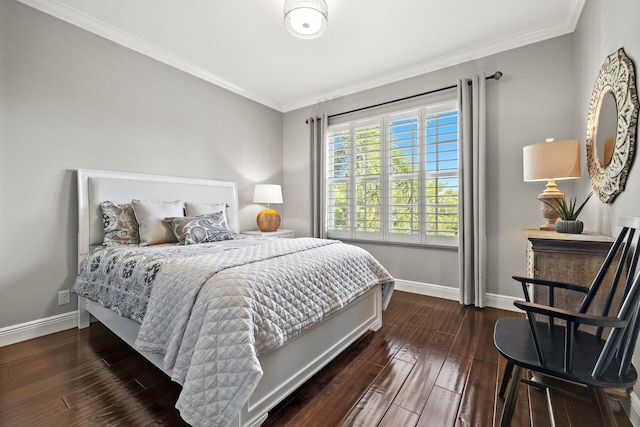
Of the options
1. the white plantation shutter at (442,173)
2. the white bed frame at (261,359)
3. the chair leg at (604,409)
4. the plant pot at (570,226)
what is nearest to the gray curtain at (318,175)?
the white bed frame at (261,359)

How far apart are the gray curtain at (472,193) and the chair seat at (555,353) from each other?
4.77ft

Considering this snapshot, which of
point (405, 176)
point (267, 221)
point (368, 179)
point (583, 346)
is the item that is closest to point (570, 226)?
point (583, 346)

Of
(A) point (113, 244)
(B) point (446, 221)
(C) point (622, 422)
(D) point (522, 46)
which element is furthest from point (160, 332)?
(D) point (522, 46)

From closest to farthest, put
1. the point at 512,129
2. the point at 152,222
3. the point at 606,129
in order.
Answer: the point at 606,129
the point at 152,222
the point at 512,129

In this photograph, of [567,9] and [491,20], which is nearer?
[567,9]

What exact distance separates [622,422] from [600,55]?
2.14 metres

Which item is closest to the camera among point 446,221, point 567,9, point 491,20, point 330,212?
point 567,9

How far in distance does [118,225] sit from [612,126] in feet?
11.8

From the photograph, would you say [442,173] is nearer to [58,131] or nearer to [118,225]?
[118,225]

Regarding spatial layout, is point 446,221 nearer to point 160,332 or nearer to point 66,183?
point 160,332

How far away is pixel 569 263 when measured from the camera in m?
1.61

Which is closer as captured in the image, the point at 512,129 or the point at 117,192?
the point at 117,192

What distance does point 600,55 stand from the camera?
1857mm

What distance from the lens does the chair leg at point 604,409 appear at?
3.10ft
